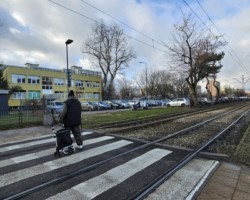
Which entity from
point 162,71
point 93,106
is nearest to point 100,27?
point 93,106

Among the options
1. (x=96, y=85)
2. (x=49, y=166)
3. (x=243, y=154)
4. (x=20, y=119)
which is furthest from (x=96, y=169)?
(x=96, y=85)

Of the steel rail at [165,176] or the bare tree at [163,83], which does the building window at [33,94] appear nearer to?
the bare tree at [163,83]

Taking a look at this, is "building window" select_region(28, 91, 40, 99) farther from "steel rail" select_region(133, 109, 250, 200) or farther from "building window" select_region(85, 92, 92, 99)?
"steel rail" select_region(133, 109, 250, 200)

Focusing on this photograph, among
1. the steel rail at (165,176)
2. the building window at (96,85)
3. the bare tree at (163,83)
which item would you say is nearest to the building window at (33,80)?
the building window at (96,85)

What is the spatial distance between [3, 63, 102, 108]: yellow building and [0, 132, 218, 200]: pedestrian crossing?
3776 cm

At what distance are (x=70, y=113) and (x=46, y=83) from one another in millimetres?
55798

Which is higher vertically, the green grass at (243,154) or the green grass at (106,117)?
the green grass at (106,117)

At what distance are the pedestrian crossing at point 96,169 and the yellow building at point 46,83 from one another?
37758 millimetres

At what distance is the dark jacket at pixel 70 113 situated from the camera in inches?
304

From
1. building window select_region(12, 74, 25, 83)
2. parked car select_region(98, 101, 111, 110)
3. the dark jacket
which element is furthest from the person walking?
building window select_region(12, 74, 25, 83)

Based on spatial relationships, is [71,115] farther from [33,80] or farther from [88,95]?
[88,95]

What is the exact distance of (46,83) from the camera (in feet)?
200

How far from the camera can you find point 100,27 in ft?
181

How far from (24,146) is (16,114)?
23.4ft
